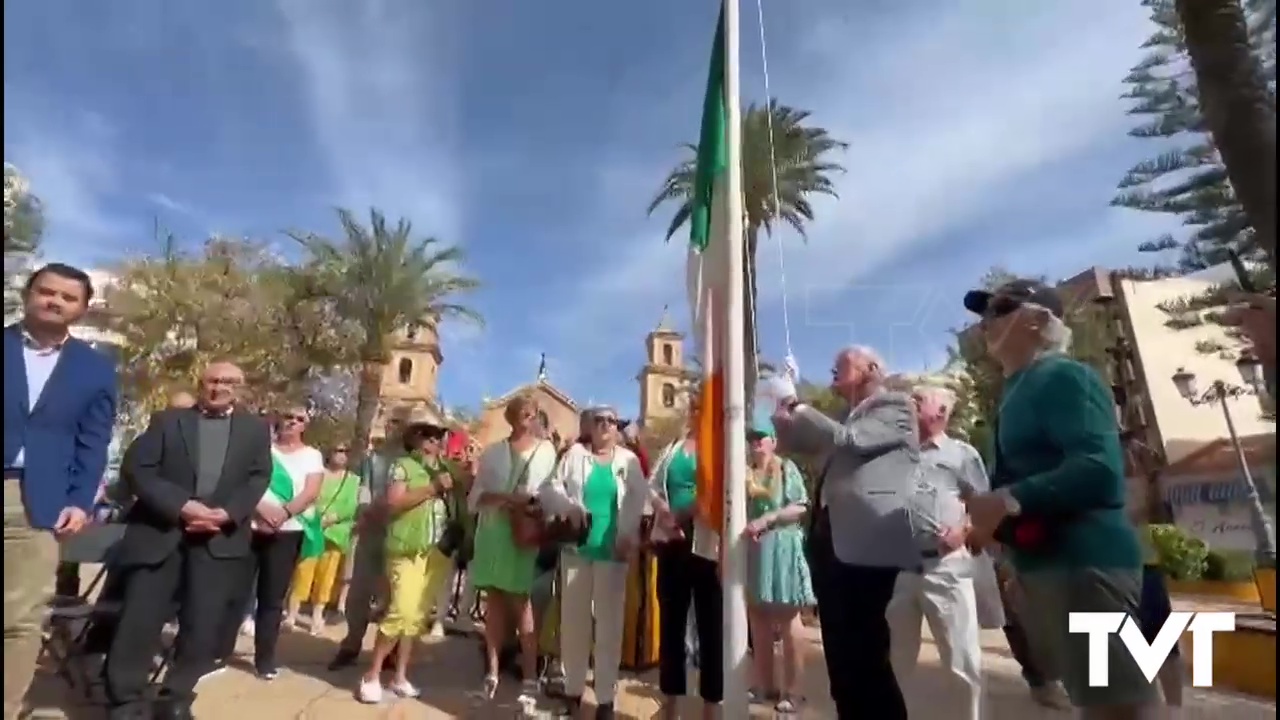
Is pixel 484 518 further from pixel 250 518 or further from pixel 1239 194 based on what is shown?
pixel 1239 194

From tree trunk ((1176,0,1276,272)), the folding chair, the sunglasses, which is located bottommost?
the folding chair

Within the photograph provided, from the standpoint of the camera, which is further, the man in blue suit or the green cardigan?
the green cardigan

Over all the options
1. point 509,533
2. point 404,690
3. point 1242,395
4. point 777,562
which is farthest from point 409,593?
point 1242,395

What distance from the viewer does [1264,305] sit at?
201 centimetres

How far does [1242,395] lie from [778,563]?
8.32ft

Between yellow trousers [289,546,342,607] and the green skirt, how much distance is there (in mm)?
2727

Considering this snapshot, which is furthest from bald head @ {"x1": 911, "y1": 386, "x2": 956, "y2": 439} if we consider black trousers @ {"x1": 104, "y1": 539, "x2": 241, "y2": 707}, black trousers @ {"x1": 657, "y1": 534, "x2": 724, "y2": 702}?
black trousers @ {"x1": 104, "y1": 539, "x2": 241, "y2": 707}

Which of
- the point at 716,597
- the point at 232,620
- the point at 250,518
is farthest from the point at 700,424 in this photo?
the point at 232,620

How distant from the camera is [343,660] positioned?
489 cm

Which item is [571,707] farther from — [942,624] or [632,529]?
[942,624]

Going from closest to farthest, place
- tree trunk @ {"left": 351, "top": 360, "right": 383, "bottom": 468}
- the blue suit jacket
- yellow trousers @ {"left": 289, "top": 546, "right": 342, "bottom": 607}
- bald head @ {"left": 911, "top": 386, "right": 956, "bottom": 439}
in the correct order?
the blue suit jacket → bald head @ {"left": 911, "top": 386, "right": 956, "bottom": 439} → yellow trousers @ {"left": 289, "top": 546, "right": 342, "bottom": 607} → tree trunk @ {"left": 351, "top": 360, "right": 383, "bottom": 468}

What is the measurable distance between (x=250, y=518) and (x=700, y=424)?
1.91 m

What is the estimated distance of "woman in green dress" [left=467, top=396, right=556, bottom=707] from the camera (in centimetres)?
403

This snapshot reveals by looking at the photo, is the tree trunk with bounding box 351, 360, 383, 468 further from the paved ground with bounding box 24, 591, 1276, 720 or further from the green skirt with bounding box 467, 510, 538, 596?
the green skirt with bounding box 467, 510, 538, 596
